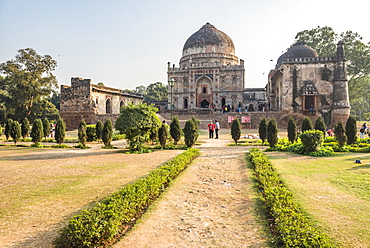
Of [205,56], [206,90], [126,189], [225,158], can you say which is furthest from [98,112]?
[126,189]

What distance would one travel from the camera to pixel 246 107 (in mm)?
38188

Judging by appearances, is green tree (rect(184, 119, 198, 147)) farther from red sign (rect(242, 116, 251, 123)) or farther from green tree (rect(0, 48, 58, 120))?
green tree (rect(0, 48, 58, 120))

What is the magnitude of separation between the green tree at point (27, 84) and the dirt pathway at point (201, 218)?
97.8ft

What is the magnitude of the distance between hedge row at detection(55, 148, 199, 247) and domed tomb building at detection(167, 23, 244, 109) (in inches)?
1316

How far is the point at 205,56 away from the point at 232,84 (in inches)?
245

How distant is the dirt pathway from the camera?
11.1 ft

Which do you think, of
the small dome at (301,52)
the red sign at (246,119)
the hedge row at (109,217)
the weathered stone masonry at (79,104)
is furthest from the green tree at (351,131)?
the weathered stone masonry at (79,104)

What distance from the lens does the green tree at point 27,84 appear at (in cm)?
2931

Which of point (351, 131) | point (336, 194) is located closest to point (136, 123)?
point (336, 194)

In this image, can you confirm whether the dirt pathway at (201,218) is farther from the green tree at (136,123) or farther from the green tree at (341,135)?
the green tree at (341,135)

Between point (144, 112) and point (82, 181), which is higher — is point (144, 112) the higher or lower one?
the higher one

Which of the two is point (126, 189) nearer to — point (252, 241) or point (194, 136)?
point (252, 241)

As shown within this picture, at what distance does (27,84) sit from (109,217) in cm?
3100

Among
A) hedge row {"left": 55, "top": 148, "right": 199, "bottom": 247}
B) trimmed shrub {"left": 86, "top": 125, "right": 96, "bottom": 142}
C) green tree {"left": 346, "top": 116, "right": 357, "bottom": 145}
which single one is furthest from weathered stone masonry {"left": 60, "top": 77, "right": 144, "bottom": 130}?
hedge row {"left": 55, "top": 148, "right": 199, "bottom": 247}
